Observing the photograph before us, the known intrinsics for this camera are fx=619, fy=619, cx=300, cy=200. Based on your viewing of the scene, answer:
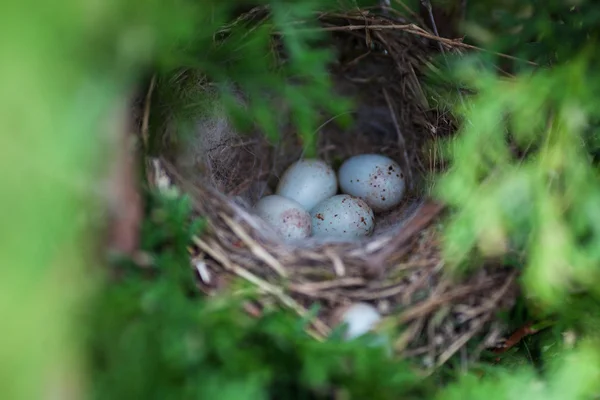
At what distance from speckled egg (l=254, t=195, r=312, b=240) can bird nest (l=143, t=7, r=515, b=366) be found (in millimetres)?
66

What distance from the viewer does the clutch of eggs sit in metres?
1.62

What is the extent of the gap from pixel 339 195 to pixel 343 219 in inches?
3.9

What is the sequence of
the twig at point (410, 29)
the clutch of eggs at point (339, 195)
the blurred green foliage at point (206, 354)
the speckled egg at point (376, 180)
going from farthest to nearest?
→ 1. the speckled egg at point (376, 180)
2. the clutch of eggs at point (339, 195)
3. the twig at point (410, 29)
4. the blurred green foliage at point (206, 354)

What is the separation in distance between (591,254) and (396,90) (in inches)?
35.1

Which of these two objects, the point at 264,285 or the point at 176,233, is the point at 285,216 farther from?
the point at 176,233

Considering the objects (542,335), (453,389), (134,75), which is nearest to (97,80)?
(134,75)

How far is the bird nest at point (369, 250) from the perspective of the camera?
1.19 metres

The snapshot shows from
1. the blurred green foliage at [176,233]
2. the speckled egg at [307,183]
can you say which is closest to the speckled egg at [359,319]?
→ the blurred green foliage at [176,233]

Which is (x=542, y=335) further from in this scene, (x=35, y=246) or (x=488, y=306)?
(x=35, y=246)

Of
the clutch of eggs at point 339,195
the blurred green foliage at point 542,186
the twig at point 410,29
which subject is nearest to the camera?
the blurred green foliage at point 542,186

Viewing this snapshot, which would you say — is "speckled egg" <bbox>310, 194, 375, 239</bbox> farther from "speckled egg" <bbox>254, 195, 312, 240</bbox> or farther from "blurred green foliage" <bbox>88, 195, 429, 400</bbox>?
"blurred green foliage" <bbox>88, 195, 429, 400</bbox>

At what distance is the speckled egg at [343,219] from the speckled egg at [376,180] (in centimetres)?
6

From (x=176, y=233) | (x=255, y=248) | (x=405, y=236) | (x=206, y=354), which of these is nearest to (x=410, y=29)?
(x=405, y=236)

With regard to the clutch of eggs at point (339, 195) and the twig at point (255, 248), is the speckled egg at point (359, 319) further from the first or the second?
the clutch of eggs at point (339, 195)
